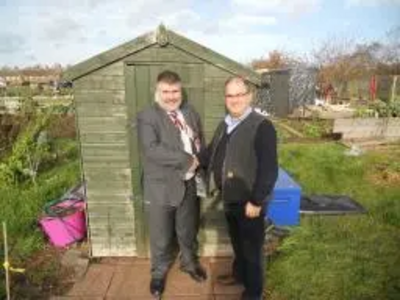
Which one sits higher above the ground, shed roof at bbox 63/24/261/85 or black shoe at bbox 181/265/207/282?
shed roof at bbox 63/24/261/85

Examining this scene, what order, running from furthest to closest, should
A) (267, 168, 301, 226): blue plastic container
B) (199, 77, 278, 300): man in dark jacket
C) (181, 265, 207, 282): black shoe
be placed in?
1. (267, 168, 301, 226): blue plastic container
2. (181, 265, 207, 282): black shoe
3. (199, 77, 278, 300): man in dark jacket

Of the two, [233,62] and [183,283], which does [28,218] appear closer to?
[183,283]

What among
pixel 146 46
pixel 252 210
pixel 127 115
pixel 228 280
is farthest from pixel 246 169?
pixel 146 46

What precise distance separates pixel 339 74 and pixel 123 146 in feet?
71.8

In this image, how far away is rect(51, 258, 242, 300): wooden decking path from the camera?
4.16 metres

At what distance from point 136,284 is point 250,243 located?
150 cm

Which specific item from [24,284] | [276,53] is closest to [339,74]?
[276,53]

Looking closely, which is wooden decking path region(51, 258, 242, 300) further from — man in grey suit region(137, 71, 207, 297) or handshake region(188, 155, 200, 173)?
handshake region(188, 155, 200, 173)

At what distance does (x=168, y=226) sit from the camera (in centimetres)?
411

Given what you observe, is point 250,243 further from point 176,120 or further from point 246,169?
point 176,120

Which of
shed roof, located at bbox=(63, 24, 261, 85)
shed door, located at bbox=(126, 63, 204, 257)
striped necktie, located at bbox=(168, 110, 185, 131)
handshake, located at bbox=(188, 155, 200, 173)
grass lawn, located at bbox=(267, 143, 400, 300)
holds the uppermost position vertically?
shed roof, located at bbox=(63, 24, 261, 85)

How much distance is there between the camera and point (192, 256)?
14.8ft

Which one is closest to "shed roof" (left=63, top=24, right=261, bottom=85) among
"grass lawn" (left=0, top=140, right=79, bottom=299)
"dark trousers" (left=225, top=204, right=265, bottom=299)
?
"dark trousers" (left=225, top=204, right=265, bottom=299)

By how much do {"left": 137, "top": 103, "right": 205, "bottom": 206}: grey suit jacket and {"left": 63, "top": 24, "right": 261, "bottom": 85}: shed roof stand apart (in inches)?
28.6
